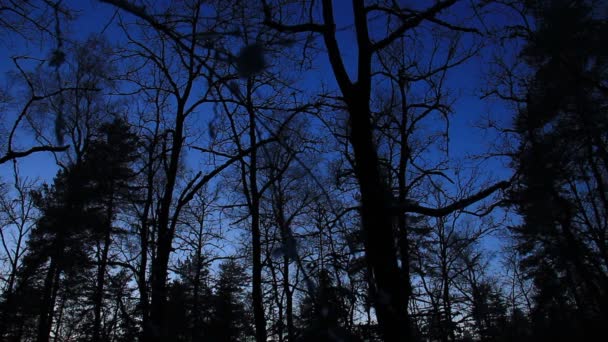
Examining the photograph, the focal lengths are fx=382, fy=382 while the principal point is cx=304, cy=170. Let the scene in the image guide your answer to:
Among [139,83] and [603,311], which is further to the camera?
[603,311]

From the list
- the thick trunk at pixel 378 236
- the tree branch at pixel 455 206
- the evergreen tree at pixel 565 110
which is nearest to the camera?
the thick trunk at pixel 378 236

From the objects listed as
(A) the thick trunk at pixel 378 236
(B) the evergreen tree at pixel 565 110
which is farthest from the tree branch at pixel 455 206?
(B) the evergreen tree at pixel 565 110

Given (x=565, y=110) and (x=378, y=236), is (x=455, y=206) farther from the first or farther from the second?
(x=565, y=110)

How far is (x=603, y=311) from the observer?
1518cm

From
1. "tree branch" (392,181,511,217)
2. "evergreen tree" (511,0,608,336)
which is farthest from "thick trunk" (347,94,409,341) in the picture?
"evergreen tree" (511,0,608,336)

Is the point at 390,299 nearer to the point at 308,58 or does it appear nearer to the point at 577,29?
the point at 308,58

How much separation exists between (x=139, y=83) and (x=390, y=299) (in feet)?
23.6

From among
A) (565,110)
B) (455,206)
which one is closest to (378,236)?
(455,206)

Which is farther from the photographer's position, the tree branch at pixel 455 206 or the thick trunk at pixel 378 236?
the tree branch at pixel 455 206

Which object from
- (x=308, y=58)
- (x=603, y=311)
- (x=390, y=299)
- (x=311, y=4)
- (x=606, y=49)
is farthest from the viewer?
(x=603, y=311)

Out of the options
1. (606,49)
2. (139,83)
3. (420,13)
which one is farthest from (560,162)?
(139,83)

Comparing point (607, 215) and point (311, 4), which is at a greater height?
point (607, 215)

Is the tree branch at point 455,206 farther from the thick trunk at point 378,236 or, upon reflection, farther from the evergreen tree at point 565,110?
the evergreen tree at point 565,110

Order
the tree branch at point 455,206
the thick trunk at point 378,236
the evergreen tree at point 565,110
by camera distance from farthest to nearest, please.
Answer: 1. the evergreen tree at point 565,110
2. the tree branch at point 455,206
3. the thick trunk at point 378,236
